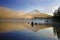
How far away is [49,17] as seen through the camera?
1337 millimetres

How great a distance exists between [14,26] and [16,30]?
0.19 ft

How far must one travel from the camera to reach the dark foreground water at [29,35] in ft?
4.30

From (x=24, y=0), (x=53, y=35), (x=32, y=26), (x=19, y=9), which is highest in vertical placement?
(x=24, y=0)

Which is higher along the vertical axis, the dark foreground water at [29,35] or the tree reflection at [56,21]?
the tree reflection at [56,21]

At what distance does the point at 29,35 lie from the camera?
4.33 ft

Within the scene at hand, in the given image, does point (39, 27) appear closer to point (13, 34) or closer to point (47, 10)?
point (47, 10)

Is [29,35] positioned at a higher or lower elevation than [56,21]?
lower

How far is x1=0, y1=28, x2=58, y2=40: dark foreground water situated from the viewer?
4.30 feet

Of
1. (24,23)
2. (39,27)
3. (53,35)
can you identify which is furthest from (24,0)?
(53,35)

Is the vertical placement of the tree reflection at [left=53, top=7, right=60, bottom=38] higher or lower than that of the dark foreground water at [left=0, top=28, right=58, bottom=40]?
higher

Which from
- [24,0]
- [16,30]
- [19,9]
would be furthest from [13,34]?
[24,0]

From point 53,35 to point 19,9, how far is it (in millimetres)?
539

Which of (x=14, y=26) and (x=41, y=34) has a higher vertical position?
(x=14, y=26)

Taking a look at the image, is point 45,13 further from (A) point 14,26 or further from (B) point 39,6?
(A) point 14,26
